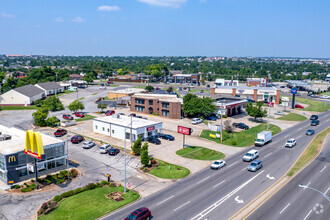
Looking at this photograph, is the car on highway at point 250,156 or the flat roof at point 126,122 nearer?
the car on highway at point 250,156

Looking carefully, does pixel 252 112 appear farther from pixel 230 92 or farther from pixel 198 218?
pixel 198 218

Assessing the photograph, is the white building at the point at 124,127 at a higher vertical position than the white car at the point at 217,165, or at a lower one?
higher

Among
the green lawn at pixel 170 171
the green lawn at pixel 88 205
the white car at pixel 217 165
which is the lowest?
the green lawn at pixel 170 171

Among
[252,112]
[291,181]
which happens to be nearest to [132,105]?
[252,112]

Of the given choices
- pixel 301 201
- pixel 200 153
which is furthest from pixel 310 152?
pixel 301 201

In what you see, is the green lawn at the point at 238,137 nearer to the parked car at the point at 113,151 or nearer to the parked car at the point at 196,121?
the parked car at the point at 196,121

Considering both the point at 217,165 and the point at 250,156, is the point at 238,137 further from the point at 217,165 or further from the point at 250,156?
the point at 217,165

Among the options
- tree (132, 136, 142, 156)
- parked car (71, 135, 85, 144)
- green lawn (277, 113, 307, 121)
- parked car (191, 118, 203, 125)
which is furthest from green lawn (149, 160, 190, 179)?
green lawn (277, 113, 307, 121)

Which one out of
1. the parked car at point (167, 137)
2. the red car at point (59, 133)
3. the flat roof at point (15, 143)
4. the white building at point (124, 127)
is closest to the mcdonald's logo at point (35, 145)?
the flat roof at point (15, 143)
